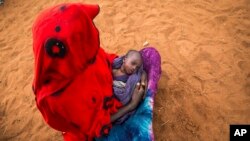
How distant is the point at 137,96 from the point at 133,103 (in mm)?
84

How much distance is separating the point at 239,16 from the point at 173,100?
5.70 ft

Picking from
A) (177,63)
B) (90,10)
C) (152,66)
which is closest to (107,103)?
(152,66)

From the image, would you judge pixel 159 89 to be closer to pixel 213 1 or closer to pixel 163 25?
pixel 163 25

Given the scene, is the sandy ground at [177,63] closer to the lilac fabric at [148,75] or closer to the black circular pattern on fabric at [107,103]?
the lilac fabric at [148,75]

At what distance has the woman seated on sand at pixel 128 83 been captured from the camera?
2.82 meters

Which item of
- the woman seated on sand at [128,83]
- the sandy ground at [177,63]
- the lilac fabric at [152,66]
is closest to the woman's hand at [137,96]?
the woman seated on sand at [128,83]

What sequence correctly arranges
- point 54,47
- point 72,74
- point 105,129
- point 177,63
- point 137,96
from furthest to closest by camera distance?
point 177,63
point 137,96
point 105,129
point 72,74
point 54,47

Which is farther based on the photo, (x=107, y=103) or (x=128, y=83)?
(x=128, y=83)

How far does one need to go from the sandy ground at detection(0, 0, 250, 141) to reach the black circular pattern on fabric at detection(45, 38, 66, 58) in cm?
178

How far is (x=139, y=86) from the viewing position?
9.71 feet

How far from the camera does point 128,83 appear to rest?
2.91 m

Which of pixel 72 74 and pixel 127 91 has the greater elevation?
pixel 72 74

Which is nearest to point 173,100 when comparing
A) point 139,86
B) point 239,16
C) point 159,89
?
point 159,89

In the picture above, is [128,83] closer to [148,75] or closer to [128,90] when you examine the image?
[128,90]
